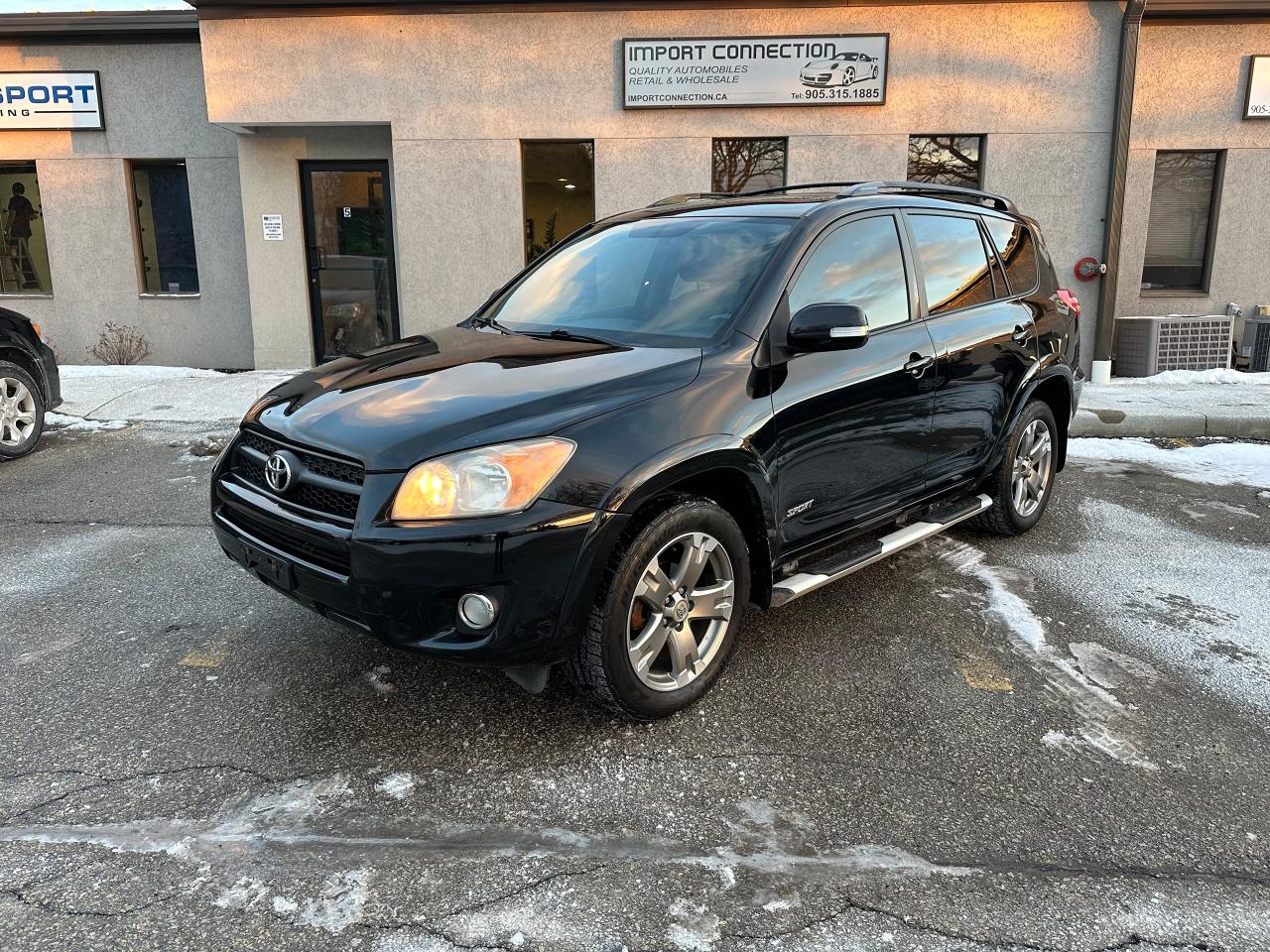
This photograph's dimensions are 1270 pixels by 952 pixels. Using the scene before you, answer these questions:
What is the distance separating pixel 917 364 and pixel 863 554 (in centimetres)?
90

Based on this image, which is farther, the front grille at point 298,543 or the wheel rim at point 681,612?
the wheel rim at point 681,612

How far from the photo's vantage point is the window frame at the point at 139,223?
38.8ft

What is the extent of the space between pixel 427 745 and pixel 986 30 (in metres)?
10.3

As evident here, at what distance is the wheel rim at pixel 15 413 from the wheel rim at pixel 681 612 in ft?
20.4

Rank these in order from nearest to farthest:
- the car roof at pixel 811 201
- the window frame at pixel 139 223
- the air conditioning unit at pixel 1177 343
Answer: the car roof at pixel 811 201 → the air conditioning unit at pixel 1177 343 → the window frame at pixel 139 223

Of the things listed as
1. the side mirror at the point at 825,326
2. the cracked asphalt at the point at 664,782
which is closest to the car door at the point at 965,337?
the cracked asphalt at the point at 664,782

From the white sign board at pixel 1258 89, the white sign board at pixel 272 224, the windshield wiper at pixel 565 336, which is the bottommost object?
the windshield wiper at pixel 565 336

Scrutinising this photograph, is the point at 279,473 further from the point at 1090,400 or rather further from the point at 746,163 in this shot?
the point at 746,163

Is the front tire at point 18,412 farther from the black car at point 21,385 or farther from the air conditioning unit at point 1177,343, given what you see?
the air conditioning unit at point 1177,343

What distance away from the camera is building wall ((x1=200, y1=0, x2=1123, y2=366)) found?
10.1m

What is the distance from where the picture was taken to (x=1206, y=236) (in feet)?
37.4

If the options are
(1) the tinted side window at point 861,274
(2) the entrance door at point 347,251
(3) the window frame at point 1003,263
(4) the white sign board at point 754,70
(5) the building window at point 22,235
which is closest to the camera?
(1) the tinted side window at point 861,274

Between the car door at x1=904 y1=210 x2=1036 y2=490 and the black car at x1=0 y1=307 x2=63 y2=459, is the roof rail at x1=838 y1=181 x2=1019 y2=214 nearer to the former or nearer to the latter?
the car door at x1=904 y1=210 x2=1036 y2=490

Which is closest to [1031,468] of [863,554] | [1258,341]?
[863,554]
